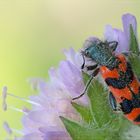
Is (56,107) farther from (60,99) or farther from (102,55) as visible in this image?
(102,55)

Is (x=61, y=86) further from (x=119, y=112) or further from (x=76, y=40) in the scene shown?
(x=76, y=40)

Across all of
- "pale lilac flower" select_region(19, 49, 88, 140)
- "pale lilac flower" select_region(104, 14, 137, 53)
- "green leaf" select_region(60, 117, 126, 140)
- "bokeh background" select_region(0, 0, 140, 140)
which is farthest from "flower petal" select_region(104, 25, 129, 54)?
"bokeh background" select_region(0, 0, 140, 140)

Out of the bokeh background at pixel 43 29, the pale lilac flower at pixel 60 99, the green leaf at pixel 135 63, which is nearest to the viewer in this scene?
the green leaf at pixel 135 63

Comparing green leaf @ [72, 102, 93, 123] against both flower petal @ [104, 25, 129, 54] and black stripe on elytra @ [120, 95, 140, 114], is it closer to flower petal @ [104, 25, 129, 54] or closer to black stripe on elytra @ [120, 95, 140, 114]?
black stripe on elytra @ [120, 95, 140, 114]

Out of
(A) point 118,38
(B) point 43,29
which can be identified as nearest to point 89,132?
(A) point 118,38

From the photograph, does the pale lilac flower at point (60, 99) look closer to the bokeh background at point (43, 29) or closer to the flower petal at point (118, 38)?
the flower petal at point (118, 38)

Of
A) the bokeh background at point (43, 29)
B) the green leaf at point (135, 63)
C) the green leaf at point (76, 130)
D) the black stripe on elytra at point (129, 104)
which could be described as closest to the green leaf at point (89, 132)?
the green leaf at point (76, 130)
